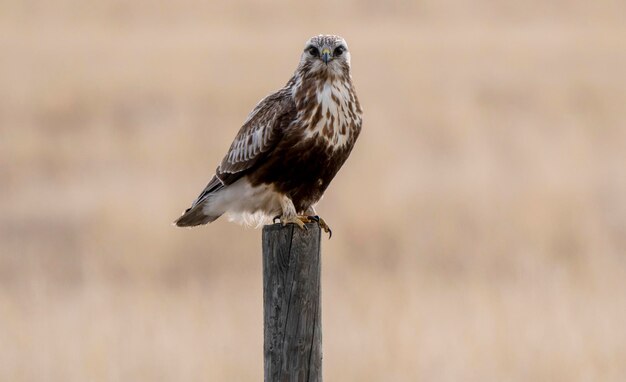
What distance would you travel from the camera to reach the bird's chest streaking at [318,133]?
553 cm

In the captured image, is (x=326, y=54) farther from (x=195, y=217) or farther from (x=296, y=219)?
(x=195, y=217)

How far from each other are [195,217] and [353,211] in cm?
431

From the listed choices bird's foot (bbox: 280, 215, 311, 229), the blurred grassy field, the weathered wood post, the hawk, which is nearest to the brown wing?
the hawk

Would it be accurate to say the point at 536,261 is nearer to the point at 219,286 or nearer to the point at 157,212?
the point at 219,286

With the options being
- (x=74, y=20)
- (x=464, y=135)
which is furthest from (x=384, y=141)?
(x=74, y=20)

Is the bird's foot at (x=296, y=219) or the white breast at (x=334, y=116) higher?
the white breast at (x=334, y=116)

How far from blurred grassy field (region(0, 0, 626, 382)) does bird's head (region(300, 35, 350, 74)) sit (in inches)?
99.6

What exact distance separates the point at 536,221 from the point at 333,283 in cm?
212

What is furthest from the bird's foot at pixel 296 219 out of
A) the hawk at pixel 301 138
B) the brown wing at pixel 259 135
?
the brown wing at pixel 259 135

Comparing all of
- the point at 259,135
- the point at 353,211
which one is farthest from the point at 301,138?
the point at 353,211

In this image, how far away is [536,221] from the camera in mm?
10383

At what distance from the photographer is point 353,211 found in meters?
10.4

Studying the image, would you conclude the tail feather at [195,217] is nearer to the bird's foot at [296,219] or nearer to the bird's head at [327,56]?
the bird's foot at [296,219]

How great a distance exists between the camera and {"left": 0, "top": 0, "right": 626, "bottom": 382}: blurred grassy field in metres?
7.91
